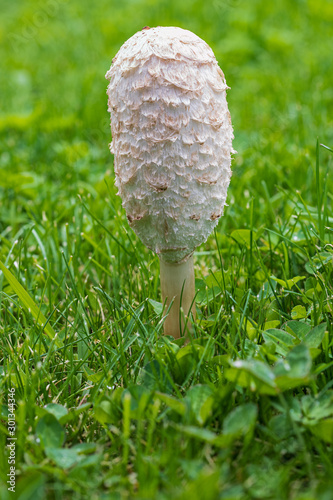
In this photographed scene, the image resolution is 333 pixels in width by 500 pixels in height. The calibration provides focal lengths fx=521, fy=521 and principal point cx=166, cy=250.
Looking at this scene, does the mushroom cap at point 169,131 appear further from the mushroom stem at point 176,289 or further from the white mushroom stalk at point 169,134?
the mushroom stem at point 176,289

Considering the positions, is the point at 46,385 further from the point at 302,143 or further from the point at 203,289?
the point at 302,143

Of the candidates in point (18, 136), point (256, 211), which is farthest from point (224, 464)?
point (18, 136)

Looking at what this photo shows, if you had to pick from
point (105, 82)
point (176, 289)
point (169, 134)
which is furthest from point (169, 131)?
point (105, 82)

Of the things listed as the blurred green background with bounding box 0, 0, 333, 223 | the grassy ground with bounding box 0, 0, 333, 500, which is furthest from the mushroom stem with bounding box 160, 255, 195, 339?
the blurred green background with bounding box 0, 0, 333, 223

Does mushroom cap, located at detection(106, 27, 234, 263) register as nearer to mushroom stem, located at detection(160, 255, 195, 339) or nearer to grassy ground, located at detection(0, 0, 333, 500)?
mushroom stem, located at detection(160, 255, 195, 339)

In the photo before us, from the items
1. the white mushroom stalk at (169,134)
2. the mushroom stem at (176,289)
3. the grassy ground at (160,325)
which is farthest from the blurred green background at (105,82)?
the white mushroom stalk at (169,134)

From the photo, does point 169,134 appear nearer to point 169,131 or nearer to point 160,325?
point 169,131
